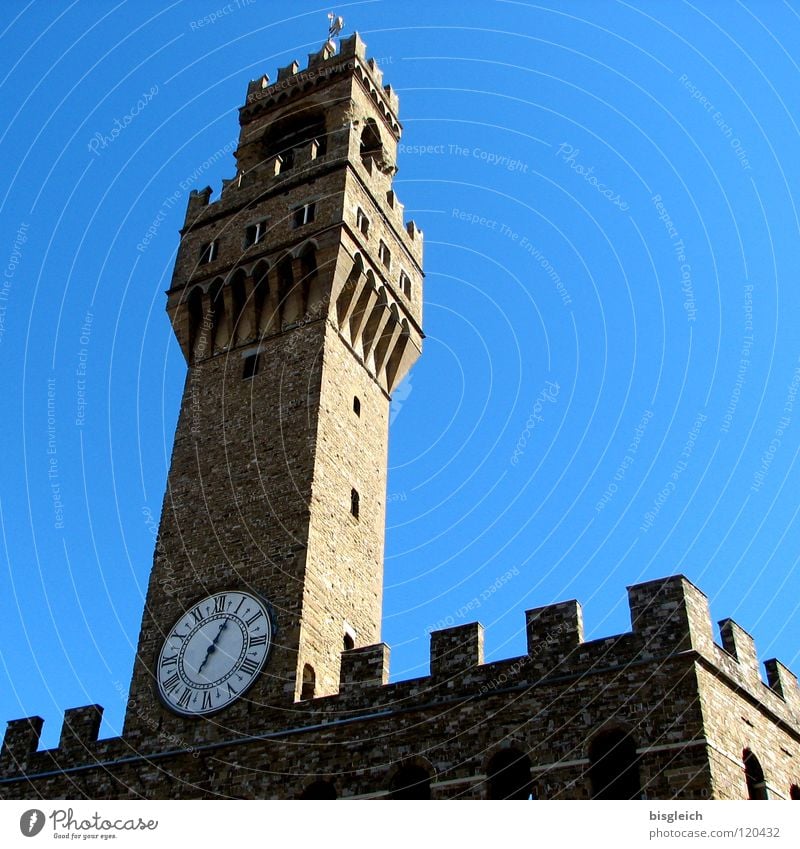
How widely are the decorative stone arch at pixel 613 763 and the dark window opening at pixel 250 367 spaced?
38.5 feet

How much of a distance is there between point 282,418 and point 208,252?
620cm

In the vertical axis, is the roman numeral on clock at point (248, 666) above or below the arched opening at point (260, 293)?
below

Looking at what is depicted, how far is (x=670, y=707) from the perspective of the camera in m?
14.6

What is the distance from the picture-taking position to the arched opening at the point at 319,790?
16.2 meters

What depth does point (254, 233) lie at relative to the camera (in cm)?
2572

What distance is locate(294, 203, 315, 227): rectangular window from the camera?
81.7 feet

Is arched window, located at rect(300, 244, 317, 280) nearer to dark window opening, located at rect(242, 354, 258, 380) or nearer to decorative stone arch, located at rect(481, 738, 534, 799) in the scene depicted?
dark window opening, located at rect(242, 354, 258, 380)

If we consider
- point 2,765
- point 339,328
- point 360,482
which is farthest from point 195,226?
point 2,765

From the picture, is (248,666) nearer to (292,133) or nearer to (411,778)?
(411,778)

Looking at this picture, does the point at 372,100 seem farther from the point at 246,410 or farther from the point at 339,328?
the point at 246,410

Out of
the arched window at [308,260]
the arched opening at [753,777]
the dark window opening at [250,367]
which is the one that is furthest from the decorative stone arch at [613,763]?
the arched window at [308,260]

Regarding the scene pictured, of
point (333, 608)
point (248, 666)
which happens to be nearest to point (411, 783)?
point (248, 666)

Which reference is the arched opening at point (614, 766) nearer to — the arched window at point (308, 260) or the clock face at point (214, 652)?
the clock face at point (214, 652)
